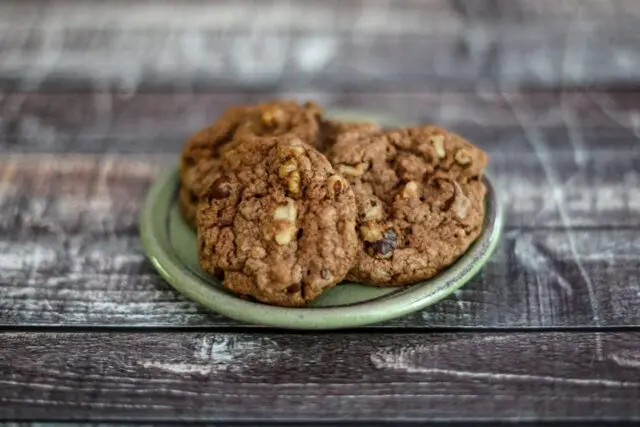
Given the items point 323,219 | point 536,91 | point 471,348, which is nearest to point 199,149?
point 323,219

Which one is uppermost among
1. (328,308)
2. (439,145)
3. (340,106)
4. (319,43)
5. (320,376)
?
(319,43)

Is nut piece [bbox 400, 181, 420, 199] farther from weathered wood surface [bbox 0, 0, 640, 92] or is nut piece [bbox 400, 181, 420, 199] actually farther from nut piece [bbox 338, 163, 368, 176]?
weathered wood surface [bbox 0, 0, 640, 92]

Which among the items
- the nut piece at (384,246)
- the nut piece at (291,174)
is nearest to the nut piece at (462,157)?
the nut piece at (384,246)

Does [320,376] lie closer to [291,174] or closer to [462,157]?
[291,174]

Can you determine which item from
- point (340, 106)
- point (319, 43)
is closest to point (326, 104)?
point (340, 106)

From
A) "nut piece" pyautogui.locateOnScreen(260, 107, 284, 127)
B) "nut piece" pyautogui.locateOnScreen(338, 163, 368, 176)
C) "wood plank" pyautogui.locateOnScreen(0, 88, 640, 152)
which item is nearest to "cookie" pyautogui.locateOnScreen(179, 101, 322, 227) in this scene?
"nut piece" pyautogui.locateOnScreen(260, 107, 284, 127)

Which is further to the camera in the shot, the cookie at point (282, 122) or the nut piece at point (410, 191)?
the cookie at point (282, 122)

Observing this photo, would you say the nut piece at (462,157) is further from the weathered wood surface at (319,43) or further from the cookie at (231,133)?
the weathered wood surface at (319,43)
